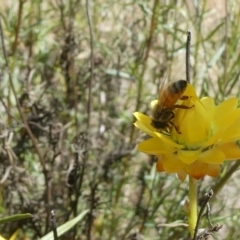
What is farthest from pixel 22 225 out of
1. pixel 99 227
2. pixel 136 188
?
pixel 136 188

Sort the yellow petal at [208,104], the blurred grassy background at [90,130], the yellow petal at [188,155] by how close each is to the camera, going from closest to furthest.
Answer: the yellow petal at [188,155] → the yellow petal at [208,104] → the blurred grassy background at [90,130]

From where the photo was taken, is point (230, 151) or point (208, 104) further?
point (208, 104)

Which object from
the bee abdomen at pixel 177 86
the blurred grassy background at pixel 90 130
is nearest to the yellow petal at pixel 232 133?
the bee abdomen at pixel 177 86

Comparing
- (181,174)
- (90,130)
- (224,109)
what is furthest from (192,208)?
(90,130)

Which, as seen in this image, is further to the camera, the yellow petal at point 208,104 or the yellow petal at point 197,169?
the yellow petal at point 208,104

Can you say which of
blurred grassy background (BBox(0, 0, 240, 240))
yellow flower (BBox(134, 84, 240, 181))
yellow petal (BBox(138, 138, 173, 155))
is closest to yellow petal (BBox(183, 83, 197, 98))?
yellow flower (BBox(134, 84, 240, 181))

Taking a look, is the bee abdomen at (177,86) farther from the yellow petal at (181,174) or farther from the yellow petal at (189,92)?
the yellow petal at (181,174)

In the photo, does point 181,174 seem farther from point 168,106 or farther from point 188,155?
point 168,106
